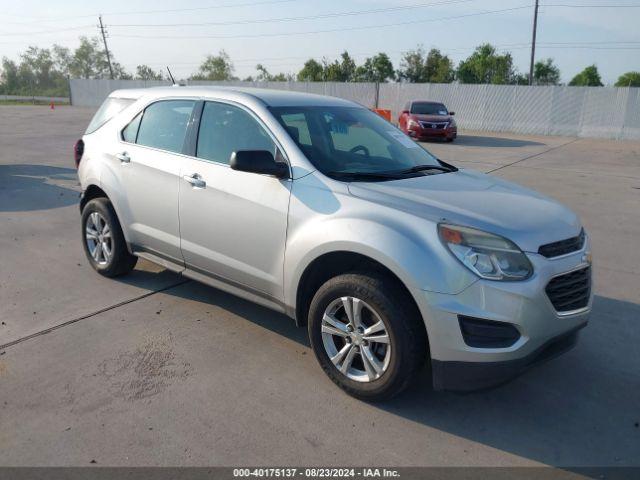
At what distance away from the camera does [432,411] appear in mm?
3168

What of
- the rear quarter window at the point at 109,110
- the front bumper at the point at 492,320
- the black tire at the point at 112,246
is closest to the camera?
the front bumper at the point at 492,320

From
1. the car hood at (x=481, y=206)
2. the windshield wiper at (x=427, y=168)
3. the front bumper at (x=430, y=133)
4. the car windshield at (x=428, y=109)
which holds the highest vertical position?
the windshield wiper at (x=427, y=168)

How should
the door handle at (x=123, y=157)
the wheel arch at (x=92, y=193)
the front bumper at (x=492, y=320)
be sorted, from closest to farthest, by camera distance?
the front bumper at (x=492, y=320), the door handle at (x=123, y=157), the wheel arch at (x=92, y=193)

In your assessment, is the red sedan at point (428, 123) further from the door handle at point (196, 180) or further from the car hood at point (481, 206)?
the car hood at point (481, 206)

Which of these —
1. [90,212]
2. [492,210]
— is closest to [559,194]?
[492,210]

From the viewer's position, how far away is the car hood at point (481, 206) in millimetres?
2941

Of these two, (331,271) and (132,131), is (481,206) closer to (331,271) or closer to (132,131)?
(331,271)

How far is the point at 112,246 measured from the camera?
4930 millimetres

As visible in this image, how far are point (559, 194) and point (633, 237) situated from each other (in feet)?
9.79

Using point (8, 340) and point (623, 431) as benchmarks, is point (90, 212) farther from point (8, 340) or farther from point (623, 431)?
point (623, 431)

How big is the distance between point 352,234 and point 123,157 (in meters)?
2.59

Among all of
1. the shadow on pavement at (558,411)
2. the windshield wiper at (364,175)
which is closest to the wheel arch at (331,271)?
the windshield wiper at (364,175)

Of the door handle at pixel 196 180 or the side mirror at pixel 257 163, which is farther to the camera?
the door handle at pixel 196 180

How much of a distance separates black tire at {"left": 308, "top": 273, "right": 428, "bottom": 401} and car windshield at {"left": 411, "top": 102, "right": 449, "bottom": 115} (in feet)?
57.8
